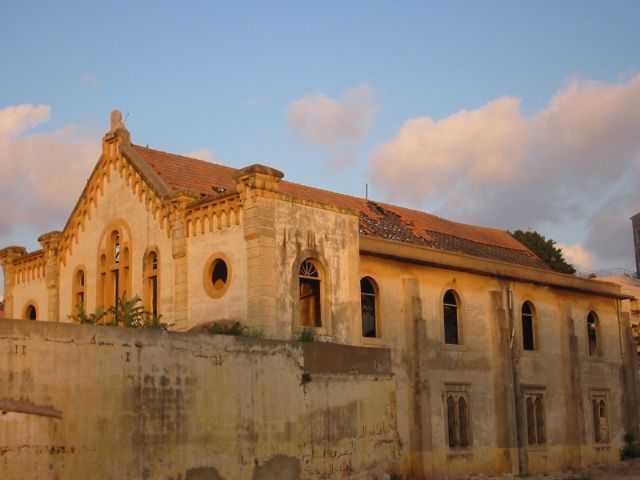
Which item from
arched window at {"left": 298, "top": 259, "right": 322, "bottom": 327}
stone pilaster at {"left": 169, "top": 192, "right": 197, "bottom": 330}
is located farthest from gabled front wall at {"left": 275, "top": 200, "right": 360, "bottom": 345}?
stone pilaster at {"left": 169, "top": 192, "right": 197, "bottom": 330}

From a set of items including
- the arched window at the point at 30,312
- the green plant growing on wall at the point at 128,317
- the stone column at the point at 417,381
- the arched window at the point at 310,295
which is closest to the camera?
the green plant growing on wall at the point at 128,317

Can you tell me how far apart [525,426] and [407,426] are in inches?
230

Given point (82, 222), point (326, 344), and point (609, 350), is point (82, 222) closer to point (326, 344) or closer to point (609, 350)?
Result: point (326, 344)

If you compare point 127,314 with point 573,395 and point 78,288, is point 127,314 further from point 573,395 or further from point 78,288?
point 573,395

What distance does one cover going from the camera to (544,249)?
2296 inches

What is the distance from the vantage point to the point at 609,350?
115ft

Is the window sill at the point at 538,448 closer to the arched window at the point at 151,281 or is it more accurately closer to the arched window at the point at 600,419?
the arched window at the point at 600,419

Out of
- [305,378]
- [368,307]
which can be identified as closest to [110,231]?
[368,307]

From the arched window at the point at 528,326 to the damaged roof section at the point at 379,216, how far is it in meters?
2.88

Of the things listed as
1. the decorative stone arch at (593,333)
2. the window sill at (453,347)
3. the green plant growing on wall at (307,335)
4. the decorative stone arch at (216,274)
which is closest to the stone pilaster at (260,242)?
the green plant growing on wall at (307,335)

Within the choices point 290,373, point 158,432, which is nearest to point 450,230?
point 290,373

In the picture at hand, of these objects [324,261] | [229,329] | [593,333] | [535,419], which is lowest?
[535,419]

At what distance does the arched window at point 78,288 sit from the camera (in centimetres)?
2767

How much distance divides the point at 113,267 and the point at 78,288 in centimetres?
195
